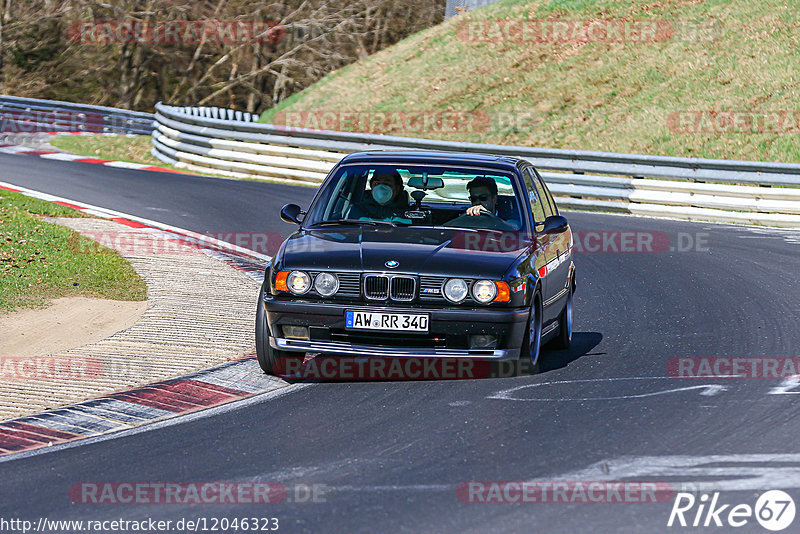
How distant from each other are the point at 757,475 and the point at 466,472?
142cm

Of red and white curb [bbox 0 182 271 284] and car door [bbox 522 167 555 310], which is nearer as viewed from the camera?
car door [bbox 522 167 555 310]

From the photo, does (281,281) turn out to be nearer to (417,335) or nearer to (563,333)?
(417,335)

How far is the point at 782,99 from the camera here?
2869 cm

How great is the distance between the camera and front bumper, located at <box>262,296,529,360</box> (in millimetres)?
8172

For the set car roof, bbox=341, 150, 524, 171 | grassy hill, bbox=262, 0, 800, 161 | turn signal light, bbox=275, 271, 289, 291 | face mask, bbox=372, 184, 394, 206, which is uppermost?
grassy hill, bbox=262, 0, 800, 161

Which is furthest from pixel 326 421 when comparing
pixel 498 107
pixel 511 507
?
pixel 498 107

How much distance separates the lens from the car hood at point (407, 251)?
8.27 metres

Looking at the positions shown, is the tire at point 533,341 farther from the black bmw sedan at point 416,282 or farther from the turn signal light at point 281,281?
the turn signal light at point 281,281

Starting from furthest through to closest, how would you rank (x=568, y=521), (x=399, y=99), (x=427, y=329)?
(x=399, y=99)
(x=427, y=329)
(x=568, y=521)

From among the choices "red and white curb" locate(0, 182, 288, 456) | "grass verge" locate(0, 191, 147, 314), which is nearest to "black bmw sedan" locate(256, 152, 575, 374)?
"red and white curb" locate(0, 182, 288, 456)

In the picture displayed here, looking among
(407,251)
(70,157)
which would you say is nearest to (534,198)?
(407,251)

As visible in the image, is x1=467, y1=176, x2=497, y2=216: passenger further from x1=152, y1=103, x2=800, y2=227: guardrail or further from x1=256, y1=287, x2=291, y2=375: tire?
x1=152, y1=103, x2=800, y2=227: guardrail

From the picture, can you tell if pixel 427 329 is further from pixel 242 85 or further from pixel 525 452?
pixel 242 85

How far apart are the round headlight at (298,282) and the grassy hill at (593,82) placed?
1954 cm
